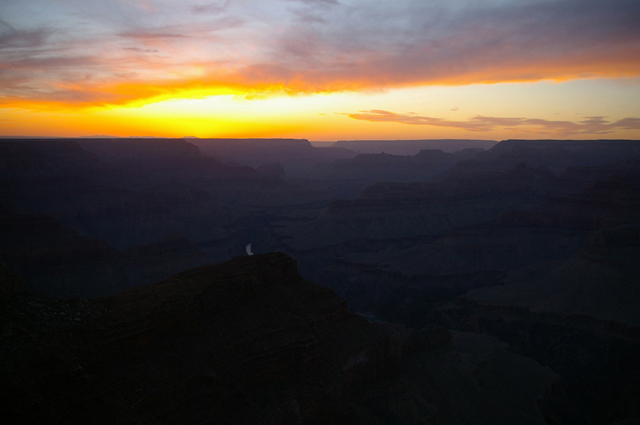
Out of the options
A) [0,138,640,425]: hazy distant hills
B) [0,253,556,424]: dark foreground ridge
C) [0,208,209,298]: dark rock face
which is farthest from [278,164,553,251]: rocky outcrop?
[0,253,556,424]: dark foreground ridge

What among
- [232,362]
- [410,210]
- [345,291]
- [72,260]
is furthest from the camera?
[410,210]

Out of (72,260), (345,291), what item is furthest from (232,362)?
(345,291)

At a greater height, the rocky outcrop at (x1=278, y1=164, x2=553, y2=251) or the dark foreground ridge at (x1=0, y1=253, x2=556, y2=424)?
the dark foreground ridge at (x1=0, y1=253, x2=556, y2=424)

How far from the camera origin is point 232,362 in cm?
2556

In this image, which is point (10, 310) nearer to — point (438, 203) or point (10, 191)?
point (10, 191)

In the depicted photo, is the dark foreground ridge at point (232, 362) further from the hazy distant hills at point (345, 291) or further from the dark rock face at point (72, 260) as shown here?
the dark rock face at point (72, 260)

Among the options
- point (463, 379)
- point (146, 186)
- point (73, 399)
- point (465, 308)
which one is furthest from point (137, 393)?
point (146, 186)

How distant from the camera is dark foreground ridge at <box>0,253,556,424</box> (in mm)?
18938

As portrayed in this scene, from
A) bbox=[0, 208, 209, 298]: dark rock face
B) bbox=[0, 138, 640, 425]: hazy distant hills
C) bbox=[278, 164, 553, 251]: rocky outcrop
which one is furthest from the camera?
bbox=[278, 164, 553, 251]: rocky outcrop

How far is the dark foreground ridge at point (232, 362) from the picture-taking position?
62.1 feet

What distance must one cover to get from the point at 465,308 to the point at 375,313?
568 inches

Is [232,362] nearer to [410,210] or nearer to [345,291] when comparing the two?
[345,291]

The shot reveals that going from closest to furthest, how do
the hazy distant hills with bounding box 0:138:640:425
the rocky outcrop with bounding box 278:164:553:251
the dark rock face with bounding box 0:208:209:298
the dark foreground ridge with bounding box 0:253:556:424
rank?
1. the dark foreground ridge with bounding box 0:253:556:424
2. the hazy distant hills with bounding box 0:138:640:425
3. the dark rock face with bounding box 0:208:209:298
4. the rocky outcrop with bounding box 278:164:553:251

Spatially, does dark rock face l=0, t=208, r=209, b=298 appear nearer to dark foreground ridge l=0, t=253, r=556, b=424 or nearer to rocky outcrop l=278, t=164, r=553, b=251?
rocky outcrop l=278, t=164, r=553, b=251
